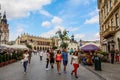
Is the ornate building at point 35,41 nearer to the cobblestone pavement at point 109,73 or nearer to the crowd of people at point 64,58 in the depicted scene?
the crowd of people at point 64,58

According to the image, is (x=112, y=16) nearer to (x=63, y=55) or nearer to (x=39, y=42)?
(x=63, y=55)

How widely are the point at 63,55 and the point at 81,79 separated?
395 centimetres

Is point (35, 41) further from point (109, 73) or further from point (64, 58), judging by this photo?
point (109, 73)

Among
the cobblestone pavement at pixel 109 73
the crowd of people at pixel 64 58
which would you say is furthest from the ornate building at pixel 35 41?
the cobblestone pavement at pixel 109 73

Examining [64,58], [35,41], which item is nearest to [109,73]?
[64,58]

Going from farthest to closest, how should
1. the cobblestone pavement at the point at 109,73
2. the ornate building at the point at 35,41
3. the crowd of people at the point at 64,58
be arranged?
the ornate building at the point at 35,41 → the crowd of people at the point at 64,58 → the cobblestone pavement at the point at 109,73

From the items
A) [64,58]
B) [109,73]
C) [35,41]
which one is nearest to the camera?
[109,73]

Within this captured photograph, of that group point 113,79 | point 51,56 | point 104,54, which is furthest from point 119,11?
point 113,79

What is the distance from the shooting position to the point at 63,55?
16297 mm

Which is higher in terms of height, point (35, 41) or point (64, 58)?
point (35, 41)

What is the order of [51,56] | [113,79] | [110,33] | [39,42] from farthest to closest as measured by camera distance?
[39,42], [110,33], [51,56], [113,79]

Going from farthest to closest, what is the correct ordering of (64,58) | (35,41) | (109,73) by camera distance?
(35,41)
(64,58)
(109,73)

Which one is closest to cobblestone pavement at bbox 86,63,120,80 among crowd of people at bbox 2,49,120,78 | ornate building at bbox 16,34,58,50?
crowd of people at bbox 2,49,120,78

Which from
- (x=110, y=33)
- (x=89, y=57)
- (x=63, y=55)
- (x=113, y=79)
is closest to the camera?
(x=113, y=79)
